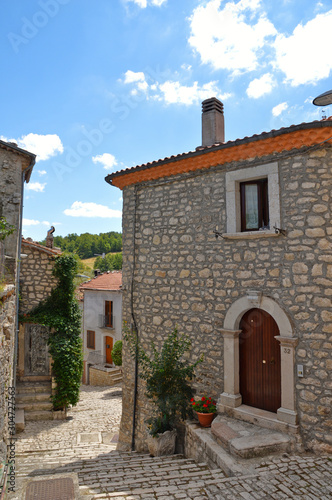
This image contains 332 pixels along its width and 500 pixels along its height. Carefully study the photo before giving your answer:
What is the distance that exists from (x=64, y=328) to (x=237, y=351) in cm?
686

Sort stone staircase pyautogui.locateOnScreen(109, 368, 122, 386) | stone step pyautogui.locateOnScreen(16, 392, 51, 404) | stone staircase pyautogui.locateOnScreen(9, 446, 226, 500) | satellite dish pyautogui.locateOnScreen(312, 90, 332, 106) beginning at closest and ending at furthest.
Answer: stone staircase pyautogui.locateOnScreen(9, 446, 226, 500) < satellite dish pyautogui.locateOnScreen(312, 90, 332, 106) < stone step pyautogui.locateOnScreen(16, 392, 51, 404) < stone staircase pyautogui.locateOnScreen(109, 368, 122, 386)

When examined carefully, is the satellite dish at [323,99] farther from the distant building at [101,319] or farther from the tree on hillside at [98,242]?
the tree on hillside at [98,242]

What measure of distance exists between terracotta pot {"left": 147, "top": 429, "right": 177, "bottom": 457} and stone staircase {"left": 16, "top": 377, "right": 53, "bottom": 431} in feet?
18.8

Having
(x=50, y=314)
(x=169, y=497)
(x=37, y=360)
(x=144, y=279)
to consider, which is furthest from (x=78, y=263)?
(x=169, y=497)

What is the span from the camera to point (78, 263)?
489 inches

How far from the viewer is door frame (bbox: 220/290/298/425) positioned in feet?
18.8

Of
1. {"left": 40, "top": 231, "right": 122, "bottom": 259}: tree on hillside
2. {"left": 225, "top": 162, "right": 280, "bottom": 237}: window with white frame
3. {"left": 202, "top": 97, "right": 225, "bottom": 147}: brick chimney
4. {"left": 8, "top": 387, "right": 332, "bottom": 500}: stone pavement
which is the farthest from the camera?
{"left": 40, "top": 231, "right": 122, "bottom": 259}: tree on hillside

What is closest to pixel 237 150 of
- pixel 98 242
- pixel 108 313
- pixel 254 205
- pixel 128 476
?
pixel 254 205

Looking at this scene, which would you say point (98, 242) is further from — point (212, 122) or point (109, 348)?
point (212, 122)

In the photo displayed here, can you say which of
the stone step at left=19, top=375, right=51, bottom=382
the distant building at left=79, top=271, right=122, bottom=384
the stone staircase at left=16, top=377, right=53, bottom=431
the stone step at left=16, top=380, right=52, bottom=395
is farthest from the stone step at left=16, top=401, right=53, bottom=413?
the distant building at left=79, top=271, right=122, bottom=384

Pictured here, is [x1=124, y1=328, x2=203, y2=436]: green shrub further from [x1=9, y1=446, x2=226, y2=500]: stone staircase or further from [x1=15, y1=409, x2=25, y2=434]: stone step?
[x1=15, y1=409, x2=25, y2=434]: stone step

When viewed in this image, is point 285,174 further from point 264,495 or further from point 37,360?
point 37,360

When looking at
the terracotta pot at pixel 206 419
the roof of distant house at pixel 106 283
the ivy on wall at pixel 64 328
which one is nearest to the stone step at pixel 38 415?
the ivy on wall at pixel 64 328

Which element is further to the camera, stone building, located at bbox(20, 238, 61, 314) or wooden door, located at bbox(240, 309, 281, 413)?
stone building, located at bbox(20, 238, 61, 314)
